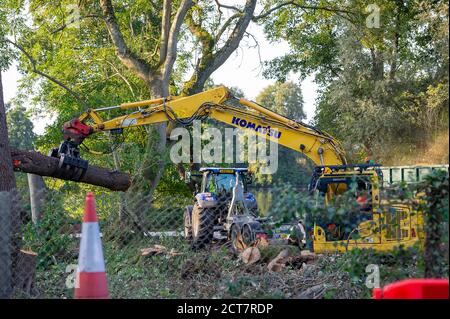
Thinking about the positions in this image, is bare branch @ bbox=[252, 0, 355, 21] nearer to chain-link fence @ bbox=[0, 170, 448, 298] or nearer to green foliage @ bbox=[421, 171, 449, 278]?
chain-link fence @ bbox=[0, 170, 448, 298]

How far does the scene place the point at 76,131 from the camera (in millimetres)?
12781

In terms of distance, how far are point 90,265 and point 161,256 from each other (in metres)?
4.80

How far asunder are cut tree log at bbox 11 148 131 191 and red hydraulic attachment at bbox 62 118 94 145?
4.02ft

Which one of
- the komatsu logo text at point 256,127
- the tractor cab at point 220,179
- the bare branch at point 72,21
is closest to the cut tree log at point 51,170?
the komatsu logo text at point 256,127

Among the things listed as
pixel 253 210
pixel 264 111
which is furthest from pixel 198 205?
pixel 264 111

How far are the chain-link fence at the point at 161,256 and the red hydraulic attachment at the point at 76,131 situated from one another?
1.48 meters

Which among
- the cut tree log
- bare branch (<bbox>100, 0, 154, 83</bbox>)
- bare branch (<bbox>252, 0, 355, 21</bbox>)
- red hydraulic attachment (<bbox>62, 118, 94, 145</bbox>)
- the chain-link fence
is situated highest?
bare branch (<bbox>252, 0, 355, 21</bbox>)

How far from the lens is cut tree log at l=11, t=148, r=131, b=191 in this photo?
10277mm

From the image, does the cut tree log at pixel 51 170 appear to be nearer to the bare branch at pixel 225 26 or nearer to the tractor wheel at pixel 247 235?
the tractor wheel at pixel 247 235

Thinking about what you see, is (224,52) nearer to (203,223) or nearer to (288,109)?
(203,223)

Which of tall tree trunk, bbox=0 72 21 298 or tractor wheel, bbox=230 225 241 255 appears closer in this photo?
tall tree trunk, bbox=0 72 21 298

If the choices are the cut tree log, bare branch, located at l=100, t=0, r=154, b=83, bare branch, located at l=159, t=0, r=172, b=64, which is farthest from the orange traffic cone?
bare branch, located at l=159, t=0, r=172, b=64

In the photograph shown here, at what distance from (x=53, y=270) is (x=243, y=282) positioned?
3.37m

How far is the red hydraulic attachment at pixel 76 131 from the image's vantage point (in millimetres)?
12672
